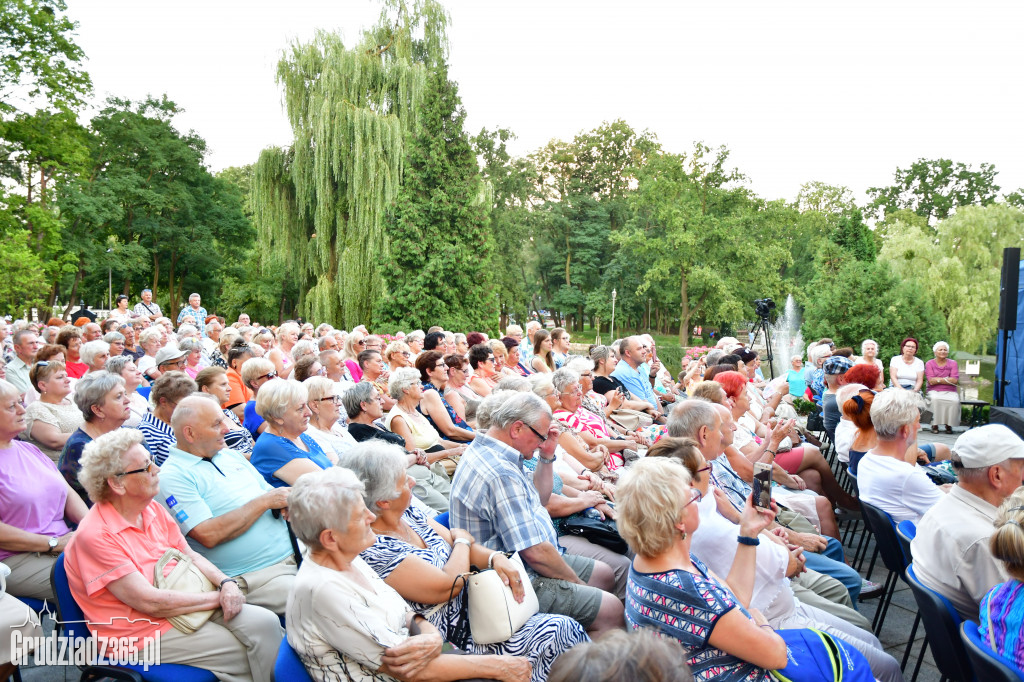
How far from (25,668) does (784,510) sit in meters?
3.98

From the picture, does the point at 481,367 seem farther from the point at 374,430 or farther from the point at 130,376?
the point at 130,376

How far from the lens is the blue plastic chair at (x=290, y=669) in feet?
6.49

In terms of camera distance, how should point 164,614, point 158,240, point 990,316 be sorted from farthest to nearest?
point 158,240, point 990,316, point 164,614

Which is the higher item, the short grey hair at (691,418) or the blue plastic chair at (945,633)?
the short grey hair at (691,418)

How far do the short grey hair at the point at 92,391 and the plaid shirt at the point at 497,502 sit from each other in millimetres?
1879

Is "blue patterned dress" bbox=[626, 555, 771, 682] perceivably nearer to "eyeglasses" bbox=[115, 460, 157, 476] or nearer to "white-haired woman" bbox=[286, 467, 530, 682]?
"white-haired woman" bbox=[286, 467, 530, 682]

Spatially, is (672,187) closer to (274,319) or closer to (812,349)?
(274,319)

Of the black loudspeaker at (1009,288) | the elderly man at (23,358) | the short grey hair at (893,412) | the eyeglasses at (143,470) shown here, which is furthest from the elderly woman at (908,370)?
the elderly man at (23,358)

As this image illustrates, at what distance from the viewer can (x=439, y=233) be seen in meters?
20.0

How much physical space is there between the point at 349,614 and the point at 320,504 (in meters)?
0.33

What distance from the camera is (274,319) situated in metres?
30.8

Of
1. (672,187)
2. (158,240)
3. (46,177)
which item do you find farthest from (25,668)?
(672,187)

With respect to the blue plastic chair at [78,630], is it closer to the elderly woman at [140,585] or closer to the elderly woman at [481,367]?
the elderly woman at [140,585]

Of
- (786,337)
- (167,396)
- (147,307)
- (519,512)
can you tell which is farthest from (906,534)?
(786,337)
